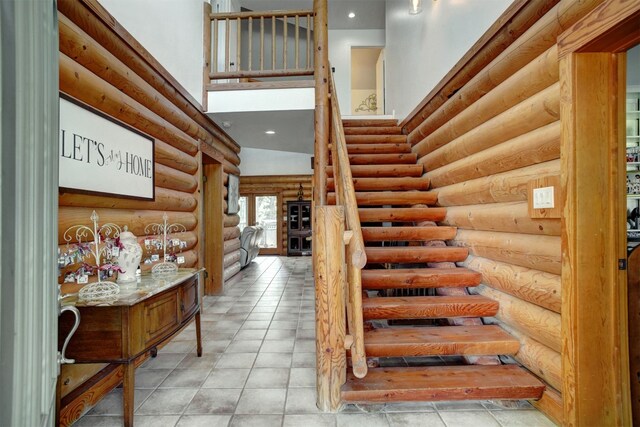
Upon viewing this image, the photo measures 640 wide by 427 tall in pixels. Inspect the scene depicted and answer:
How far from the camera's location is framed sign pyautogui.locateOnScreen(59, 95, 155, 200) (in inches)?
73.4

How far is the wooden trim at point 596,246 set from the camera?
1.63m

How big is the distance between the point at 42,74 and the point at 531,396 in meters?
2.94

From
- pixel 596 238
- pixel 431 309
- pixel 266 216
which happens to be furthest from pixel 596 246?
pixel 266 216

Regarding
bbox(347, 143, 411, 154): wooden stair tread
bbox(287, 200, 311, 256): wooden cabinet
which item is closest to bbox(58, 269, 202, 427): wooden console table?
bbox(347, 143, 411, 154): wooden stair tread

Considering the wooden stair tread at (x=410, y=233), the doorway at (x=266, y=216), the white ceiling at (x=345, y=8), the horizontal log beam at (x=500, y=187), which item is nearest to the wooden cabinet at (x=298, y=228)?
the doorway at (x=266, y=216)

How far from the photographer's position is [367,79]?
10.3 m

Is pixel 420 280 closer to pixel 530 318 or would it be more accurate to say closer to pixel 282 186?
pixel 530 318

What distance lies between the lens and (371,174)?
13.4ft

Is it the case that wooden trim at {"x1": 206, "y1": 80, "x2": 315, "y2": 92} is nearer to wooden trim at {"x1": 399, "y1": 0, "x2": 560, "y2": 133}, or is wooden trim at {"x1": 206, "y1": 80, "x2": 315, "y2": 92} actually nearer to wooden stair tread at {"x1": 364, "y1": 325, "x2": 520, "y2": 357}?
wooden trim at {"x1": 399, "y1": 0, "x2": 560, "y2": 133}

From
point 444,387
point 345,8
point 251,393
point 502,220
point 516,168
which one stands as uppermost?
point 345,8

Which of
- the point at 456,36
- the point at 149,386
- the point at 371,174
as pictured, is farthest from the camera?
the point at 371,174

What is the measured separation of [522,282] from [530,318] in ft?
0.74

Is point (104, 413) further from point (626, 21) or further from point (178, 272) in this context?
point (626, 21)

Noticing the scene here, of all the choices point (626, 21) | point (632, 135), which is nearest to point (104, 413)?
point (626, 21)
